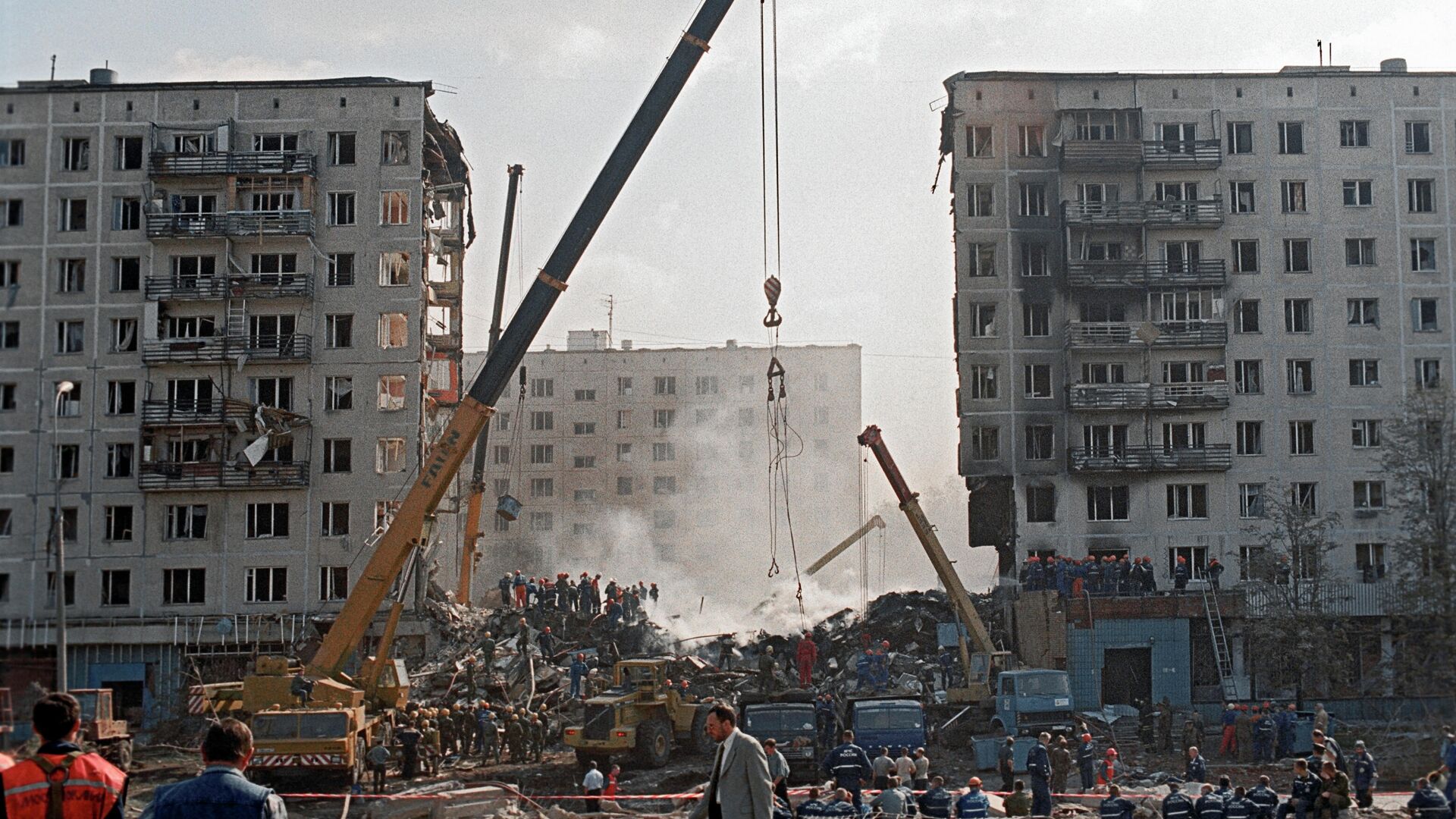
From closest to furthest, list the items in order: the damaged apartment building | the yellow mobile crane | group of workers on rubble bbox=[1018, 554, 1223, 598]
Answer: the yellow mobile crane < group of workers on rubble bbox=[1018, 554, 1223, 598] < the damaged apartment building

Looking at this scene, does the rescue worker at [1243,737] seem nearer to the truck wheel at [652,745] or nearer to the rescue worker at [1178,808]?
the truck wheel at [652,745]

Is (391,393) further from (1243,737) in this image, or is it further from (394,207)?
(1243,737)

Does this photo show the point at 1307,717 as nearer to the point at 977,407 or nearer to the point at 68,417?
the point at 977,407

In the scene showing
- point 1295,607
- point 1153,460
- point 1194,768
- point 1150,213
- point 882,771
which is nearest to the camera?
point 882,771

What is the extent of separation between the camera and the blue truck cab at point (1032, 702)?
3744cm

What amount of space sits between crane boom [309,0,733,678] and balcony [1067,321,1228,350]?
2730cm

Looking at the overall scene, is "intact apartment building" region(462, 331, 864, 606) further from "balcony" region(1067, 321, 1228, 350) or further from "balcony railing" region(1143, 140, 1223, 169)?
"balcony railing" region(1143, 140, 1223, 169)

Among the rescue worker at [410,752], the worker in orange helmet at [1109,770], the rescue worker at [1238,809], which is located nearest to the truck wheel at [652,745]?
the rescue worker at [410,752]

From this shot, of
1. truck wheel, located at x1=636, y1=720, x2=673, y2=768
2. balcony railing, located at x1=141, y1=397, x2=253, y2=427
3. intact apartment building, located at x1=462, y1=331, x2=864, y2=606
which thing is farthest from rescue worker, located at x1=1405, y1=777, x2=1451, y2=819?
intact apartment building, located at x1=462, y1=331, x2=864, y2=606

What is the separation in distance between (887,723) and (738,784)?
24.7 m

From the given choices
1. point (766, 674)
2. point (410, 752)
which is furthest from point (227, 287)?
point (766, 674)

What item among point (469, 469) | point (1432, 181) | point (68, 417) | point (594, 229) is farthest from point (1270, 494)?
point (68, 417)

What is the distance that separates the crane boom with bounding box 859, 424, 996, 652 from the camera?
44281 millimetres

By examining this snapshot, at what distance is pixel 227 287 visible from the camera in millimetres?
55125
